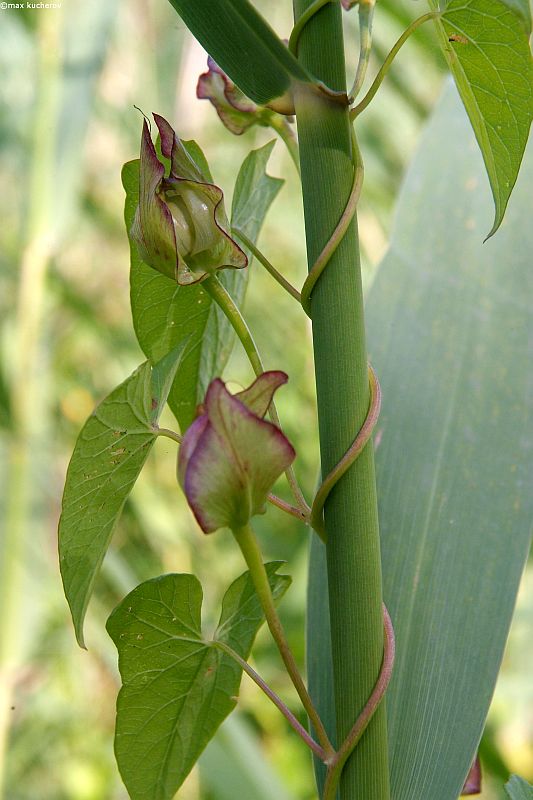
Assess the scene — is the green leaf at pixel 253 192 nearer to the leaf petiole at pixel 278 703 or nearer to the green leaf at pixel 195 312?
the green leaf at pixel 195 312

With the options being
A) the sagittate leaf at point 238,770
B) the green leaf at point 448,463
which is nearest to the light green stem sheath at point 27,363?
the sagittate leaf at point 238,770

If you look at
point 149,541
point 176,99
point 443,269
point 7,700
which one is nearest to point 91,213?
point 176,99

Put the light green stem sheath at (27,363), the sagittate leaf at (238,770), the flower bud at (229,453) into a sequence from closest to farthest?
the flower bud at (229,453) < the sagittate leaf at (238,770) < the light green stem sheath at (27,363)

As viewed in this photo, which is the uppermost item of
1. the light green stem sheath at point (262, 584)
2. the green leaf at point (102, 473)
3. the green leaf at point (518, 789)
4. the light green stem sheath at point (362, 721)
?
the green leaf at point (102, 473)

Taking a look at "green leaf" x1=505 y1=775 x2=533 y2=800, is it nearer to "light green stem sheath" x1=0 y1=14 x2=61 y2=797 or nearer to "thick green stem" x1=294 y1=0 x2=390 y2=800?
"thick green stem" x1=294 y1=0 x2=390 y2=800

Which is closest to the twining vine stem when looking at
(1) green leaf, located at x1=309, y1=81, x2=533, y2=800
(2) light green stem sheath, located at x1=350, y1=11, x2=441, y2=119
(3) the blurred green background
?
(2) light green stem sheath, located at x1=350, y1=11, x2=441, y2=119

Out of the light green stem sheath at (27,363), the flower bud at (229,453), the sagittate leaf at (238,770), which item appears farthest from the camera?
the light green stem sheath at (27,363)

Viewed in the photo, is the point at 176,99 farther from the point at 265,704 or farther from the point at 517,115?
the point at 517,115
